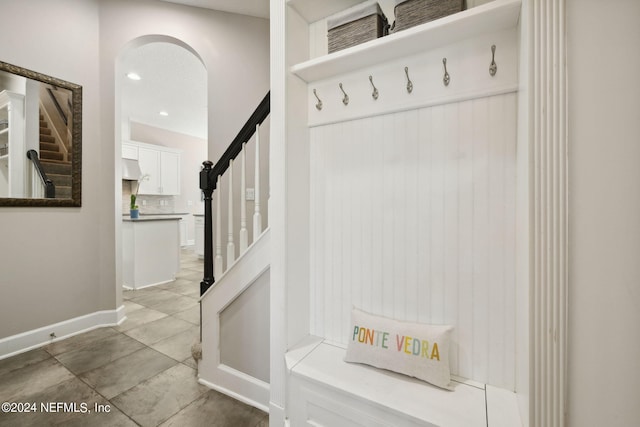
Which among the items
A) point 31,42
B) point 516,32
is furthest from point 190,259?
point 516,32

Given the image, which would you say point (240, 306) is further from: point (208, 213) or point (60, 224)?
point (60, 224)

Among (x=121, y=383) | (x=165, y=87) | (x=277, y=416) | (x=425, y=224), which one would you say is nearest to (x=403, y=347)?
(x=425, y=224)

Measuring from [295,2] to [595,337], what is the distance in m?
1.56

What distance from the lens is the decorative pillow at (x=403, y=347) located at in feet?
3.08

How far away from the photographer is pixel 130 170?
539 cm

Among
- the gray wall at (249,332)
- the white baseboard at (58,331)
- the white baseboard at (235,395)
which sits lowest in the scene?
the white baseboard at (235,395)

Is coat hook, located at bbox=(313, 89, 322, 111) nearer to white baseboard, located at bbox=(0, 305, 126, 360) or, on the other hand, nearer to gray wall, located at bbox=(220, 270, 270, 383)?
gray wall, located at bbox=(220, 270, 270, 383)

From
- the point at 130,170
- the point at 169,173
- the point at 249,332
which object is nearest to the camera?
the point at 249,332

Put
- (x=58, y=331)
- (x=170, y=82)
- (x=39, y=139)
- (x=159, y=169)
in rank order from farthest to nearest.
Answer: (x=159, y=169) < (x=170, y=82) < (x=58, y=331) < (x=39, y=139)

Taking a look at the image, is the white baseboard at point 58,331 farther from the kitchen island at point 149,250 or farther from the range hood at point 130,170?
the range hood at point 130,170

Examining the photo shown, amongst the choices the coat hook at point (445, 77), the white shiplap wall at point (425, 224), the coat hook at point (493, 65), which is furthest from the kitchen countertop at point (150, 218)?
the coat hook at point (493, 65)

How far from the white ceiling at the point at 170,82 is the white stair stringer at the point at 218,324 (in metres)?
2.43

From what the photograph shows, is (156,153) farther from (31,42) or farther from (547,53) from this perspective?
(547,53)

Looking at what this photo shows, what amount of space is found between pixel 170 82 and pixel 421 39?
14.1 ft
